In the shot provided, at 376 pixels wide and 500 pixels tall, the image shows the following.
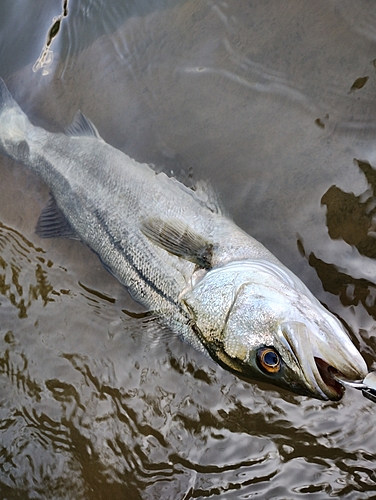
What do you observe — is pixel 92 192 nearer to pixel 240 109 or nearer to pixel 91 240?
pixel 91 240

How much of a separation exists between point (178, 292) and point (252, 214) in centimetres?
85

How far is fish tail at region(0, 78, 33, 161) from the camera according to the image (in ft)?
13.1

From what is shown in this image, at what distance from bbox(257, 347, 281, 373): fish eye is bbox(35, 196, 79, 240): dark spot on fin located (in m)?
1.78

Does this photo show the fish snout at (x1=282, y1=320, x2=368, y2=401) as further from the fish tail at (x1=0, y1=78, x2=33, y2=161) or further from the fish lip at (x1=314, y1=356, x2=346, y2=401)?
the fish tail at (x1=0, y1=78, x2=33, y2=161)

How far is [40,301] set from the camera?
4043 millimetres

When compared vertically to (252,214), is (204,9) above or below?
above

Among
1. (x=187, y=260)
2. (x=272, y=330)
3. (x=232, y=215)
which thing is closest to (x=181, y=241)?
(x=187, y=260)

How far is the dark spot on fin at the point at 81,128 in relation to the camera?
389 centimetres

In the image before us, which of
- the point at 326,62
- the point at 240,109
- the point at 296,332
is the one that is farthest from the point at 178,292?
the point at 326,62

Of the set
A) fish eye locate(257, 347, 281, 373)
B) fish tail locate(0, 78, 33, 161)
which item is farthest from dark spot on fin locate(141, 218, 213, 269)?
fish tail locate(0, 78, 33, 161)

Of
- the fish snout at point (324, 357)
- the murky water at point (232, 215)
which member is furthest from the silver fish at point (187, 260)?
the murky water at point (232, 215)

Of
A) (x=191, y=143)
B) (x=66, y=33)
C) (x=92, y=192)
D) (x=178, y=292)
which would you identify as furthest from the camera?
(x=66, y=33)

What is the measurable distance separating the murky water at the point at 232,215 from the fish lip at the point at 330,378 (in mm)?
700

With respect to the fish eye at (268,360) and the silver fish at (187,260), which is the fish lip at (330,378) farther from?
the fish eye at (268,360)
